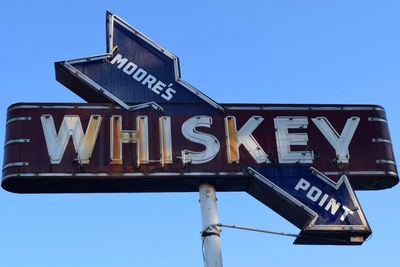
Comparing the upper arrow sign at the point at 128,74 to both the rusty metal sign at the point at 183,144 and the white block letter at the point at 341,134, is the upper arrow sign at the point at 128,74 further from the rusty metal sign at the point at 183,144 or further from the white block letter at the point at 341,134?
the white block letter at the point at 341,134

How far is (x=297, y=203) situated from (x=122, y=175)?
8.60ft

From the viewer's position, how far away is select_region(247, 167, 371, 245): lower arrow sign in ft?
36.3

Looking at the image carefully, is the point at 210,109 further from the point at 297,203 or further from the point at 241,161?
the point at 297,203

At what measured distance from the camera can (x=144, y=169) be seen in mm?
11273

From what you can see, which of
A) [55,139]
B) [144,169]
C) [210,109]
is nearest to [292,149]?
[210,109]

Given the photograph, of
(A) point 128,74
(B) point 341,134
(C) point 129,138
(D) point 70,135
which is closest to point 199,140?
(C) point 129,138

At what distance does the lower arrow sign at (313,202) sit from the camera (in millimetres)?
11062

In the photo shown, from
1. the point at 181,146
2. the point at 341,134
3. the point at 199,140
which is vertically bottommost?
the point at 181,146

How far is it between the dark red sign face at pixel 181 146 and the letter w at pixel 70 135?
0.01 metres

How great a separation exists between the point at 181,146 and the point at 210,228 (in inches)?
57.0

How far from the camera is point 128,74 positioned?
1229 centimetres

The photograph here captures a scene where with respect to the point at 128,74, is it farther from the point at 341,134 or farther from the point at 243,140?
the point at 341,134

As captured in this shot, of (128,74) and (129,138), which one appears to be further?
(128,74)

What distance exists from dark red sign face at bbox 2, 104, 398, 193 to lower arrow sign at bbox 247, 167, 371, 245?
0.18 meters
